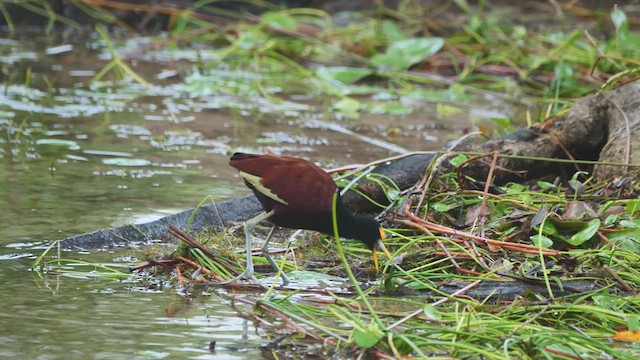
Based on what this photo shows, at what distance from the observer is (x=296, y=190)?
136 inches

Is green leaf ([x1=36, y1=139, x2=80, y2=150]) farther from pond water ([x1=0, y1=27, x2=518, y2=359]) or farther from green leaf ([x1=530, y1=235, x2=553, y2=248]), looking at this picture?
green leaf ([x1=530, y1=235, x2=553, y2=248])

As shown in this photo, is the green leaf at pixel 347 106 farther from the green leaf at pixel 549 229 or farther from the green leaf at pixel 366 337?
the green leaf at pixel 366 337

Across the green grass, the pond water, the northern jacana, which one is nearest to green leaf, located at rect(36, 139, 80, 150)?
the pond water

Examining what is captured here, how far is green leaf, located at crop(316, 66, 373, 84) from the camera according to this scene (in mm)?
8062

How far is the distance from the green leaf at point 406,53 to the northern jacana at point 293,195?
4.83 meters

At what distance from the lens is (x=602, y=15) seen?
10617mm

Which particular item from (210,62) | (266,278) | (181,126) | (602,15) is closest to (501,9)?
(602,15)

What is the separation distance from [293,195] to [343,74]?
4.74 metres

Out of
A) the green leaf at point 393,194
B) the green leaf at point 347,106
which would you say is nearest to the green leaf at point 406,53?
the green leaf at point 347,106

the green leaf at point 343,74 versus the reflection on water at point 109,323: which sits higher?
the green leaf at point 343,74

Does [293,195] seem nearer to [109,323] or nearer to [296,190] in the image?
[296,190]

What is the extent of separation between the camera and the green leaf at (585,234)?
3693 millimetres

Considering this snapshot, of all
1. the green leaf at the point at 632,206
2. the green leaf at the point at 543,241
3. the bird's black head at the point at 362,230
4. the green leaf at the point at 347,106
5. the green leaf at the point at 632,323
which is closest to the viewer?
the green leaf at the point at 632,323

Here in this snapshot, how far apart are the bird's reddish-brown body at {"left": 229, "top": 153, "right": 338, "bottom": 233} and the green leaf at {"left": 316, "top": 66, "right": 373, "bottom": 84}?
181 inches
